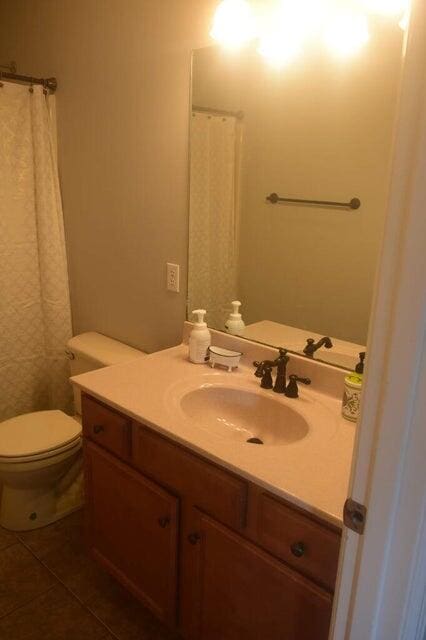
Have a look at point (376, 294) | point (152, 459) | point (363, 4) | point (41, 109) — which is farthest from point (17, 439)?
point (363, 4)

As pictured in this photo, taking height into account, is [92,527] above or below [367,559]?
below

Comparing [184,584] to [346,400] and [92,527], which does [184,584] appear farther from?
[346,400]

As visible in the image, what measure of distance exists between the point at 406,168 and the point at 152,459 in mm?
1054

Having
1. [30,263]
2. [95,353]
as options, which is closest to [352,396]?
A: [95,353]

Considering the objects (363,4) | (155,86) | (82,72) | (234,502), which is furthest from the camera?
(82,72)

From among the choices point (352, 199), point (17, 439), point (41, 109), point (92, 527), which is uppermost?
point (41, 109)

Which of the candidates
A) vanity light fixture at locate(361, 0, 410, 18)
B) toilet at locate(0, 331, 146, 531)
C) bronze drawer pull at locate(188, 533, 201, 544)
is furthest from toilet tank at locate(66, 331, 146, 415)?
vanity light fixture at locate(361, 0, 410, 18)

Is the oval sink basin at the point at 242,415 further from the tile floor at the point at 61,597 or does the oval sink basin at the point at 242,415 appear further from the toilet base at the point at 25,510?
the toilet base at the point at 25,510

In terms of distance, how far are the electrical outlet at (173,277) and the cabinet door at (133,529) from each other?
70cm

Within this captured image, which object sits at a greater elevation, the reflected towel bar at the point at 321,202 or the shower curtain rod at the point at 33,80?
the shower curtain rod at the point at 33,80

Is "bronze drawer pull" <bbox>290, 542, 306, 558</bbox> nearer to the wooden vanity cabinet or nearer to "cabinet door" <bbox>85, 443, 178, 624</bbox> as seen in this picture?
the wooden vanity cabinet

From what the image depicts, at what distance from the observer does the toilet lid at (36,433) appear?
1865 millimetres

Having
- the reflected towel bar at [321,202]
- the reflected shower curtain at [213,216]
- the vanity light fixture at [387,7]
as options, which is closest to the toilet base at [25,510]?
the reflected shower curtain at [213,216]

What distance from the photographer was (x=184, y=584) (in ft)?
4.42
